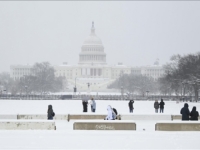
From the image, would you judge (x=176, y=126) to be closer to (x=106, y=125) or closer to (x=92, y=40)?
(x=106, y=125)

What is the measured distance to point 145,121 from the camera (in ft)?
79.2

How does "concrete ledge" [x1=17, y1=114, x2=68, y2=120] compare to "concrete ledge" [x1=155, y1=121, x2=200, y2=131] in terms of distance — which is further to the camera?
"concrete ledge" [x1=17, y1=114, x2=68, y2=120]

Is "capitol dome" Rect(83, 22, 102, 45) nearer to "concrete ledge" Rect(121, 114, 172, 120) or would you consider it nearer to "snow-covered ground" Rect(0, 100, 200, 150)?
"concrete ledge" Rect(121, 114, 172, 120)

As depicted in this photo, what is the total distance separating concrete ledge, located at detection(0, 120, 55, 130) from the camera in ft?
63.2

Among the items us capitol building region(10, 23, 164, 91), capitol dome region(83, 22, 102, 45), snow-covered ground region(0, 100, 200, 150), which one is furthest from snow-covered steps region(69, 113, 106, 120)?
capitol dome region(83, 22, 102, 45)

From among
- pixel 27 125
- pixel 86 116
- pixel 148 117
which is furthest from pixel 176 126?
pixel 86 116

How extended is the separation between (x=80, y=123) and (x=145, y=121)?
5278mm

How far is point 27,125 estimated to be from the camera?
63.7 feet

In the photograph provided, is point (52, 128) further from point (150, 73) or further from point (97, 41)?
point (97, 41)

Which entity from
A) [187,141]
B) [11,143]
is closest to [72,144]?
[11,143]

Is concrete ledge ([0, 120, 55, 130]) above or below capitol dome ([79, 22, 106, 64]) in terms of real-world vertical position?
below

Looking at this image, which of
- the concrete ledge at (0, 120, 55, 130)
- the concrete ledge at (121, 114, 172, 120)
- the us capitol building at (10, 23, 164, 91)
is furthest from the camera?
the us capitol building at (10, 23, 164, 91)

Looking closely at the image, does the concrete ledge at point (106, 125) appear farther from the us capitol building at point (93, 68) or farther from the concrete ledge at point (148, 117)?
the us capitol building at point (93, 68)

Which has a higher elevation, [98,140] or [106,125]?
[106,125]
